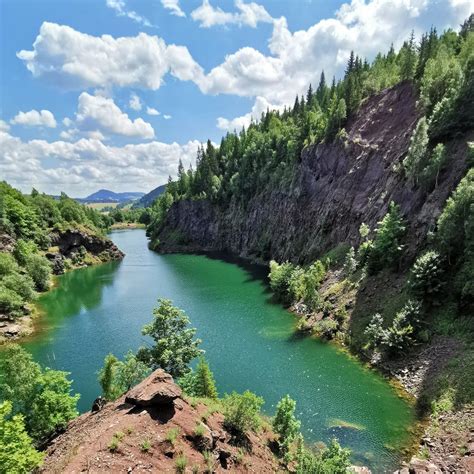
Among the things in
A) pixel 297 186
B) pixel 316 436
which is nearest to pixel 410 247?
pixel 316 436

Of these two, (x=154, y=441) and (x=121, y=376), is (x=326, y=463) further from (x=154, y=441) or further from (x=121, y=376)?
(x=121, y=376)

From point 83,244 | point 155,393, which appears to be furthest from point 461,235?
point 83,244

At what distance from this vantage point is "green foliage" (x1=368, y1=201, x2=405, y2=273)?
152 feet

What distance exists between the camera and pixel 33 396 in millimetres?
25172

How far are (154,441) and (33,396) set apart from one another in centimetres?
1161

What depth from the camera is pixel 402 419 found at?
28719 mm

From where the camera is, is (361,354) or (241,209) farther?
(241,209)

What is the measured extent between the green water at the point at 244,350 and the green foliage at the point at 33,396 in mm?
7327

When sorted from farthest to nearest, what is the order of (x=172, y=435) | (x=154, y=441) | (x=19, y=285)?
(x=19, y=285), (x=172, y=435), (x=154, y=441)

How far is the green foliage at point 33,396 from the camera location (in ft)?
80.1

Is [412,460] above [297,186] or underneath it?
underneath

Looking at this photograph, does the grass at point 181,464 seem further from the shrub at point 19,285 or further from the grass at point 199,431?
the shrub at point 19,285

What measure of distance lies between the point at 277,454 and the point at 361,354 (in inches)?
758

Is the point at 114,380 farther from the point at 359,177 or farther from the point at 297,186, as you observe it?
the point at 297,186
